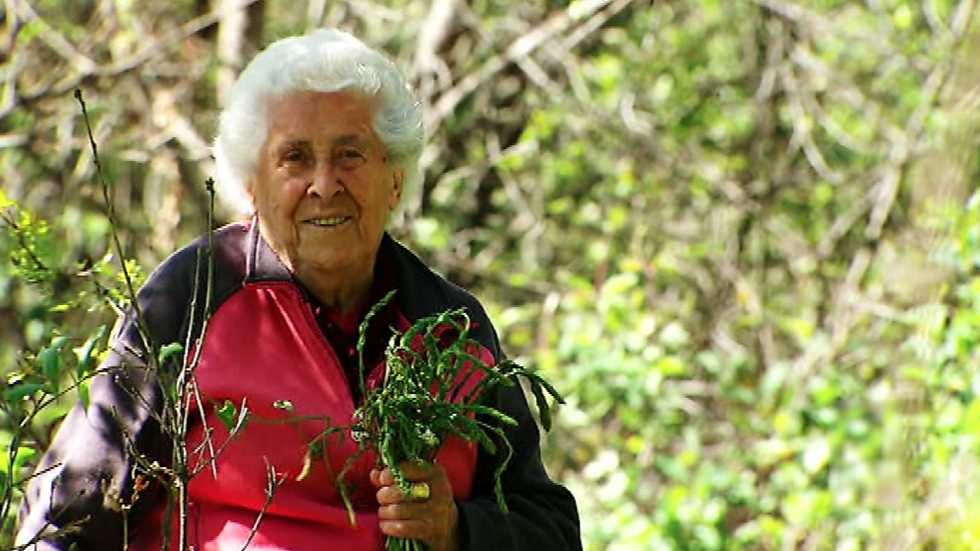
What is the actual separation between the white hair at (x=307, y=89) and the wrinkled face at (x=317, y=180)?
0.02 meters

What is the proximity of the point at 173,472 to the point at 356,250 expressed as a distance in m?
0.65

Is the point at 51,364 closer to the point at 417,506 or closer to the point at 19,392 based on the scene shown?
the point at 19,392

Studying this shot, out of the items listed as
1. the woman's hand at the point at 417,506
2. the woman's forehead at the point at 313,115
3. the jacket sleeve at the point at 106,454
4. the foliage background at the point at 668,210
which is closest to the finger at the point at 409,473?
the woman's hand at the point at 417,506

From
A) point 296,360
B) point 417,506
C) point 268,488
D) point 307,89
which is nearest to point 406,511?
point 417,506

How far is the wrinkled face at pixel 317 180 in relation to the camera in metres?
2.74

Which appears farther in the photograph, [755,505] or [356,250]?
[755,505]

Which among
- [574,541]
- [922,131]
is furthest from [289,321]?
[922,131]

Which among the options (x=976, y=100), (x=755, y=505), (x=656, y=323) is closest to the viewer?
(x=976, y=100)

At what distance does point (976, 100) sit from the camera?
384 centimetres

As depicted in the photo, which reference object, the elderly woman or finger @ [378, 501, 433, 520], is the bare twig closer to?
the elderly woman

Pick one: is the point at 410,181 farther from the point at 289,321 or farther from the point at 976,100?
the point at 976,100

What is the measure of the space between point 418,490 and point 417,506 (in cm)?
4

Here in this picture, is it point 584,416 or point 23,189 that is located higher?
point 23,189

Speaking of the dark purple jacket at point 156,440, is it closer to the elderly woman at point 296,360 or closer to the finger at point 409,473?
the elderly woman at point 296,360
